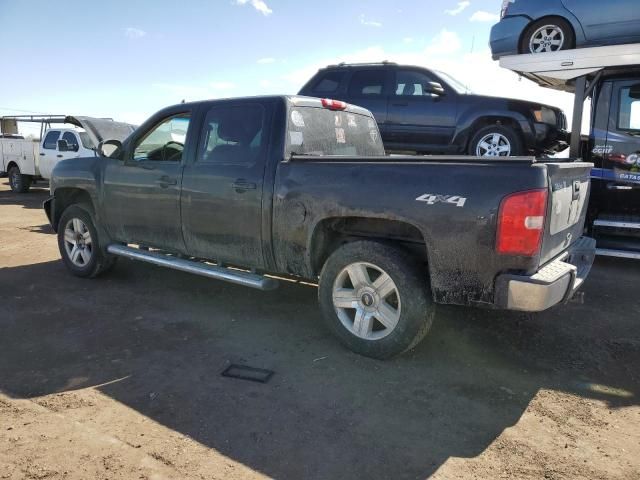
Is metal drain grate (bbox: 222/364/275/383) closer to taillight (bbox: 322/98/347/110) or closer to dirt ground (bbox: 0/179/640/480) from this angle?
dirt ground (bbox: 0/179/640/480)

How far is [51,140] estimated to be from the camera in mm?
14672

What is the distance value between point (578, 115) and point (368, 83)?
11.1ft

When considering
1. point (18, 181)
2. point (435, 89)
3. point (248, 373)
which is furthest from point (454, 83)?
point (18, 181)

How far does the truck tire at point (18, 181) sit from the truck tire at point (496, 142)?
14.3 meters

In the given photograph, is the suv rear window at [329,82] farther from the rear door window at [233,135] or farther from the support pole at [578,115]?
the rear door window at [233,135]

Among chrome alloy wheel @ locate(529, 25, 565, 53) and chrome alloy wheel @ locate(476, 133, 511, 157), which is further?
chrome alloy wheel @ locate(476, 133, 511, 157)

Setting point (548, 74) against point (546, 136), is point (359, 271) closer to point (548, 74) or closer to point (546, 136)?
point (548, 74)

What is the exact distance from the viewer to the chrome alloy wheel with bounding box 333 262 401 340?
3740 millimetres

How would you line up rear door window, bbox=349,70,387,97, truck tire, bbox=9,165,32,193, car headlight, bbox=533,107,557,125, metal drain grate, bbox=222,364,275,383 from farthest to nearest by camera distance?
truck tire, bbox=9,165,32,193 → rear door window, bbox=349,70,387,97 → car headlight, bbox=533,107,557,125 → metal drain grate, bbox=222,364,275,383

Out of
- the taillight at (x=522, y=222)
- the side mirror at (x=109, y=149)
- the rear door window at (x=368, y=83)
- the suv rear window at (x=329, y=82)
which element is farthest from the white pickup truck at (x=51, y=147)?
the taillight at (x=522, y=222)

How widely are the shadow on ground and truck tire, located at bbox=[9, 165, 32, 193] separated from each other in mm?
12779

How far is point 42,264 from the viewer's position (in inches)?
263

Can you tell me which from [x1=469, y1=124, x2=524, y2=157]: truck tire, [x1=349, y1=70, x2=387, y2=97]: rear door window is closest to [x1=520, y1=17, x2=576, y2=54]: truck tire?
[x1=469, y1=124, x2=524, y2=157]: truck tire

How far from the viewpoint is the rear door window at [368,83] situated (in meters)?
8.43
